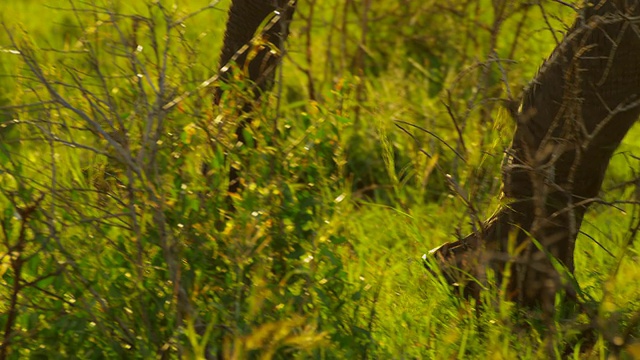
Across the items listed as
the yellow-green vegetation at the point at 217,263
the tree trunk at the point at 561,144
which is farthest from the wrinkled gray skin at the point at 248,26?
the tree trunk at the point at 561,144

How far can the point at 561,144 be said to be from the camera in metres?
2.89

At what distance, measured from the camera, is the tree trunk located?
2781mm

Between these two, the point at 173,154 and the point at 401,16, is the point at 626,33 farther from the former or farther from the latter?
the point at 401,16

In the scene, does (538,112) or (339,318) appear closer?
(339,318)

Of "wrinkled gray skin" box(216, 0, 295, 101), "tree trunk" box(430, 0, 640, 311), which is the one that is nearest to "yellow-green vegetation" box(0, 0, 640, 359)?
"tree trunk" box(430, 0, 640, 311)

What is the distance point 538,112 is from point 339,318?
3.13ft

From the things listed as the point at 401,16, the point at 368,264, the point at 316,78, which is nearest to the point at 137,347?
the point at 368,264

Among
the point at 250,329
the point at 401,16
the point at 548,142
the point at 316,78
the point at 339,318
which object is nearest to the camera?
the point at 250,329

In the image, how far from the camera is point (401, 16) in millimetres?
6273

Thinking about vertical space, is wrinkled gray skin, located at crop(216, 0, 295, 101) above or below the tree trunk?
above

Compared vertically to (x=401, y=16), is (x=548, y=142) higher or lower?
lower

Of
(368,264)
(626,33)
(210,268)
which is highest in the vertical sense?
(626,33)

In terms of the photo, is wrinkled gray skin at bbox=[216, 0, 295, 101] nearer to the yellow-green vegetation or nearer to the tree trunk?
the yellow-green vegetation

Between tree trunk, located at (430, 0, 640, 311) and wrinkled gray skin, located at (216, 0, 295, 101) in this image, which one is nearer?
tree trunk, located at (430, 0, 640, 311)
